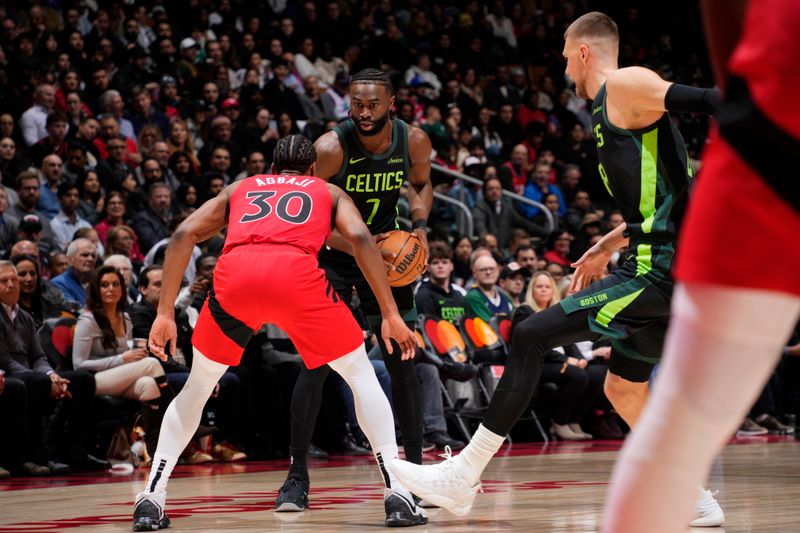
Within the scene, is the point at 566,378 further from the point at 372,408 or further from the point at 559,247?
the point at 372,408

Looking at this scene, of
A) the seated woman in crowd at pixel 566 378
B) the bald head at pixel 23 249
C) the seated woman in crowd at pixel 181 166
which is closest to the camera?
the bald head at pixel 23 249

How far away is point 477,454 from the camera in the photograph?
412 centimetres

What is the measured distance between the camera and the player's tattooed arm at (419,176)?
5.37 meters

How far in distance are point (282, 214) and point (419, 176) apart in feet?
3.90

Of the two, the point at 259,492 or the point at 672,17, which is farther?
the point at 672,17

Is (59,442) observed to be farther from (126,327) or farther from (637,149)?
(637,149)

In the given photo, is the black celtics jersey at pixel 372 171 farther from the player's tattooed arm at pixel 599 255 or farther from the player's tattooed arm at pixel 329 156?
the player's tattooed arm at pixel 599 255

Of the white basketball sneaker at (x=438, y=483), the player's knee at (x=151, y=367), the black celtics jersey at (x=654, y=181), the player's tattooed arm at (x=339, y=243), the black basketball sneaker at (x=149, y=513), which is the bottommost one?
the player's knee at (x=151, y=367)

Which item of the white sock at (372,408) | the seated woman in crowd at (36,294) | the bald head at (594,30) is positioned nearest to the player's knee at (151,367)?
the seated woman in crowd at (36,294)

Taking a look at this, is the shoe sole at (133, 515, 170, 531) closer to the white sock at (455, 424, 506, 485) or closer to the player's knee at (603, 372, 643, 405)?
the white sock at (455, 424, 506, 485)

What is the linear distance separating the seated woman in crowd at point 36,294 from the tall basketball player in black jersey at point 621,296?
4.60 m

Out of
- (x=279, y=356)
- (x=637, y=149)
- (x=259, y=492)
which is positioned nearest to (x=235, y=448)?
(x=279, y=356)

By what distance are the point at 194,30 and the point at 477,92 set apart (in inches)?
171

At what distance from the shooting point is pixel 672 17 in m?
20.5
